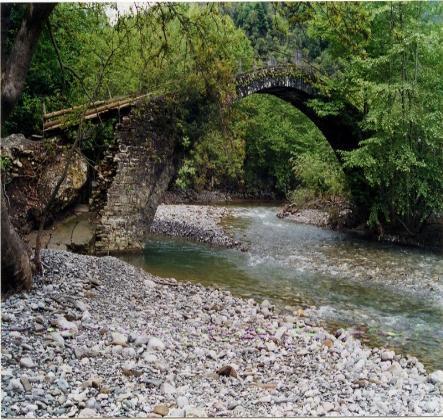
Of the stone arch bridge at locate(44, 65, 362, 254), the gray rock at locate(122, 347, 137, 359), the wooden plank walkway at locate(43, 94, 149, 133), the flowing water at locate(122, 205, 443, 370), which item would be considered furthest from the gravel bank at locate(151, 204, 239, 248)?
the gray rock at locate(122, 347, 137, 359)

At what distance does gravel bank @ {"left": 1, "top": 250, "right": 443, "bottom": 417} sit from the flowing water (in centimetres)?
119

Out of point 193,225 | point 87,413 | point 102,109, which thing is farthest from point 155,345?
point 193,225

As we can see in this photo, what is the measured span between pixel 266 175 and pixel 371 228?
21462 millimetres

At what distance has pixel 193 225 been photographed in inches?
756

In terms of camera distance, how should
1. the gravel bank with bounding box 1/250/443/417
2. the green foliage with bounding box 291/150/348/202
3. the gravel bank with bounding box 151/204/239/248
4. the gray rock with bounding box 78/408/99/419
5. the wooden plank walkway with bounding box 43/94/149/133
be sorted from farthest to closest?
the green foliage with bounding box 291/150/348/202 → the gravel bank with bounding box 151/204/239/248 → the wooden plank walkway with bounding box 43/94/149/133 → the gravel bank with bounding box 1/250/443/417 → the gray rock with bounding box 78/408/99/419

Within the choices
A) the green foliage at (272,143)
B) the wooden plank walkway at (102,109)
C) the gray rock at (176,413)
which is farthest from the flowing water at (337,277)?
the green foliage at (272,143)

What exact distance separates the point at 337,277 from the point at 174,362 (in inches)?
286

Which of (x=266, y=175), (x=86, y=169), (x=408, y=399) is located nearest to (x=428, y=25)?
(x=86, y=169)

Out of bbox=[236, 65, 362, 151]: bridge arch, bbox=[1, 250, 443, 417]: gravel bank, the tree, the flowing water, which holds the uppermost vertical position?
bbox=[236, 65, 362, 151]: bridge arch

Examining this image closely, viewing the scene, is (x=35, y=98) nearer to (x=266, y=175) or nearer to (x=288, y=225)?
(x=288, y=225)

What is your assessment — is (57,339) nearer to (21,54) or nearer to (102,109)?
(21,54)

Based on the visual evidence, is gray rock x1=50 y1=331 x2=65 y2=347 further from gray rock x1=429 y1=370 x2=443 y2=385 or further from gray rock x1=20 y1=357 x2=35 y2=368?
gray rock x1=429 y1=370 x2=443 y2=385

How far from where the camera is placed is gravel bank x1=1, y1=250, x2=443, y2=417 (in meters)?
4.31

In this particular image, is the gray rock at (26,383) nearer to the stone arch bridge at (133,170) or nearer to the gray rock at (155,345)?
the gray rock at (155,345)
